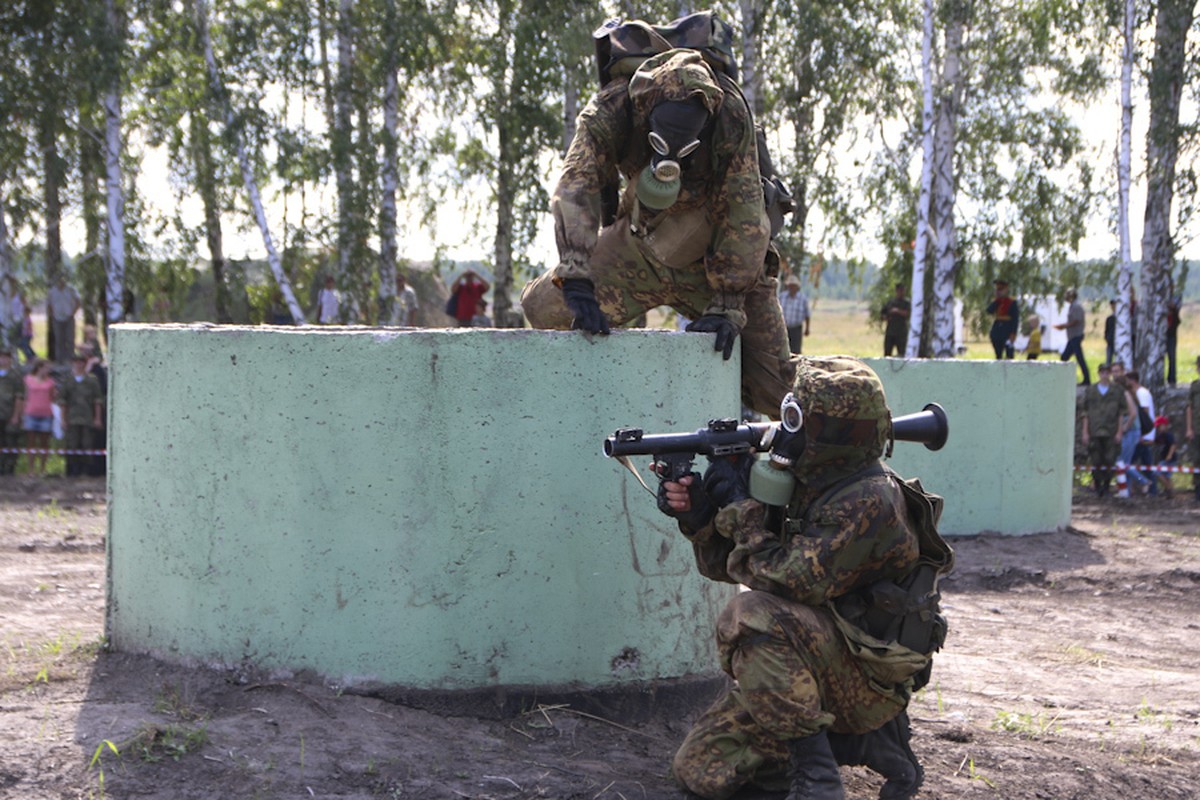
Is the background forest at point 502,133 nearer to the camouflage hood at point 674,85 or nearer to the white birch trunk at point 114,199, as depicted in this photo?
the white birch trunk at point 114,199

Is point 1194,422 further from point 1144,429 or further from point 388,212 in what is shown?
point 388,212

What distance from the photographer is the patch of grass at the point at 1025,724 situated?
4.65 m

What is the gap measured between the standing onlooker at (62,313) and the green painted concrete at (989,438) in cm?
1348

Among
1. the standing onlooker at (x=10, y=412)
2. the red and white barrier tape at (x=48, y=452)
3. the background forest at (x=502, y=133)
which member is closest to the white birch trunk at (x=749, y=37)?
the background forest at (x=502, y=133)

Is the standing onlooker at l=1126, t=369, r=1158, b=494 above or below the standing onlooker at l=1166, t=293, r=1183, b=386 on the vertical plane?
below

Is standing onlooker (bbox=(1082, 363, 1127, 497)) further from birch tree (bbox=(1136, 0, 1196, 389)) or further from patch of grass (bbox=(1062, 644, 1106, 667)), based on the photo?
patch of grass (bbox=(1062, 644, 1106, 667))

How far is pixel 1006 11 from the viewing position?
19359 millimetres

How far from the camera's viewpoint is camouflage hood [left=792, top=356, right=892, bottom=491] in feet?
11.5

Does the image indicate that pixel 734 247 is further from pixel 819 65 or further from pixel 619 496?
pixel 819 65

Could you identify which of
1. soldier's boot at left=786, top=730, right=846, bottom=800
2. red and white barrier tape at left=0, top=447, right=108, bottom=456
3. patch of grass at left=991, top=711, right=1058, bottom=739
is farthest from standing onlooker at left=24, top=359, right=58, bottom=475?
soldier's boot at left=786, top=730, right=846, bottom=800

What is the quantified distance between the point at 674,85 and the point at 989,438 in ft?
19.2

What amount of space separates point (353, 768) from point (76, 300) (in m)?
16.8

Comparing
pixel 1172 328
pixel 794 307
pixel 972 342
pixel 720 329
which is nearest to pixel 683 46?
pixel 720 329

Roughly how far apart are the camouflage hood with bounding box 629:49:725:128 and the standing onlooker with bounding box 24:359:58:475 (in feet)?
37.1
